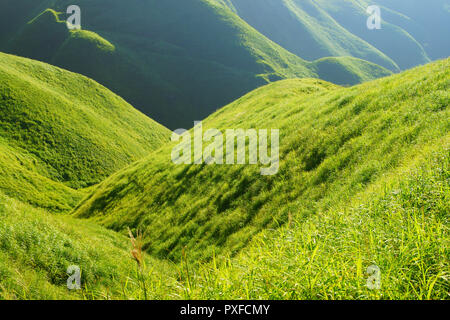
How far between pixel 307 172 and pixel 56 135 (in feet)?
177

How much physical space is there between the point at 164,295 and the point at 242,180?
42.1ft

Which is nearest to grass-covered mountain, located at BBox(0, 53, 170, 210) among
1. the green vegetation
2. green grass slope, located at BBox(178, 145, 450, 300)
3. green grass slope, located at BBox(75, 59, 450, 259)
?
the green vegetation

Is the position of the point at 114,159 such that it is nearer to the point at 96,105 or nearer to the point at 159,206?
the point at 96,105

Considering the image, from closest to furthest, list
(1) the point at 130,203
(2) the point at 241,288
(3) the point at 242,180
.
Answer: (2) the point at 241,288 < (3) the point at 242,180 < (1) the point at 130,203

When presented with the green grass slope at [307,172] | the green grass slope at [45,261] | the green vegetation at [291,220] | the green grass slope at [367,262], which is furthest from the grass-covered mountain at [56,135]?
the green grass slope at [367,262]

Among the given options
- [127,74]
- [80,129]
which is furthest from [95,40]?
[80,129]

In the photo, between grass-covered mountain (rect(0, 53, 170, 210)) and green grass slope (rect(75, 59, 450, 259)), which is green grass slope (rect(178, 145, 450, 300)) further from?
grass-covered mountain (rect(0, 53, 170, 210))

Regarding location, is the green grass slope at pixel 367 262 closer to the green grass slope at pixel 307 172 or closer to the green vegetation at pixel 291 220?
the green vegetation at pixel 291 220

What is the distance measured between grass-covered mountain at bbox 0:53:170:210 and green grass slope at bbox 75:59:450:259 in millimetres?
24619

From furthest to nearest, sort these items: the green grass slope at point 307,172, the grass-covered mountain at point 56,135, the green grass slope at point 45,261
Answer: the grass-covered mountain at point 56,135
the green grass slope at point 307,172
the green grass slope at point 45,261

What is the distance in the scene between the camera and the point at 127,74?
173m

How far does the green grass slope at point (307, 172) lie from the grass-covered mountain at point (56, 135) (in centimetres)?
2462

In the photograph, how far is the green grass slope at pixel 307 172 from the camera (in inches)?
444

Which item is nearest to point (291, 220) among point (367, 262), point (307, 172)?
point (307, 172)
